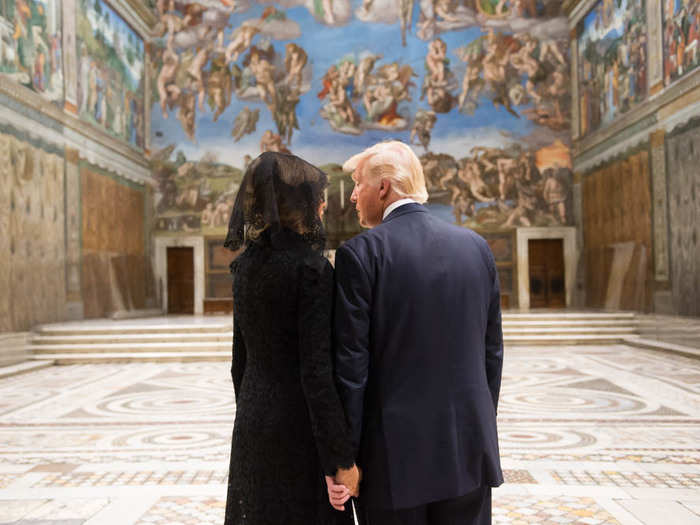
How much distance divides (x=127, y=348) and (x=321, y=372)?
11.2 m

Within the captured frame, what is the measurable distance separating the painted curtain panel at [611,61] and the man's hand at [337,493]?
1573cm

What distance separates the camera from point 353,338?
6.15ft

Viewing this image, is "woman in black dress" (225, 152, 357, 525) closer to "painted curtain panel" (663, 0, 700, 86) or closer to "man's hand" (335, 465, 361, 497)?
"man's hand" (335, 465, 361, 497)

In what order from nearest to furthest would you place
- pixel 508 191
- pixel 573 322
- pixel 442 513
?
pixel 442 513
pixel 573 322
pixel 508 191

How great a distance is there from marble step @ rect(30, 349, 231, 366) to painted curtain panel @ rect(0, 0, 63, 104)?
18.2ft

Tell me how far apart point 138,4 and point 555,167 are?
545 inches

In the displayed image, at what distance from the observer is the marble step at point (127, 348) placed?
1208 cm

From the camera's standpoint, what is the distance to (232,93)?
20.9 meters

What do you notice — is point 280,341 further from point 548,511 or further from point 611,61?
point 611,61

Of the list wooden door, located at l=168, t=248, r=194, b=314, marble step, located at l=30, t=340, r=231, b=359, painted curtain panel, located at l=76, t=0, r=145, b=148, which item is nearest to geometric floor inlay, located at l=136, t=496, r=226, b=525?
marble step, located at l=30, t=340, r=231, b=359

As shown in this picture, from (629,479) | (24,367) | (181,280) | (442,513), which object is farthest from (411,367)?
(181,280)

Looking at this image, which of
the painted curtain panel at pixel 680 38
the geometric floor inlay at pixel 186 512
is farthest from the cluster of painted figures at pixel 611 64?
the geometric floor inlay at pixel 186 512

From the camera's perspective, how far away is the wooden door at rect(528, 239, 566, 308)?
2016 centimetres

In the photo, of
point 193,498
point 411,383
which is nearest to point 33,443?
point 193,498
